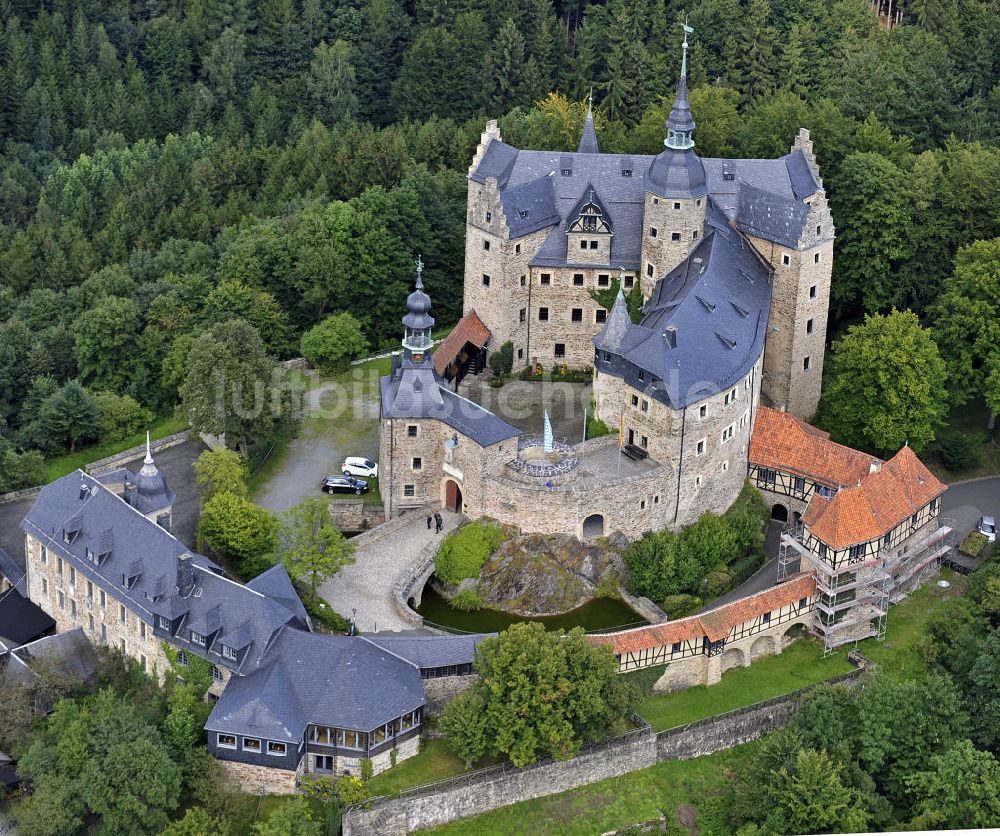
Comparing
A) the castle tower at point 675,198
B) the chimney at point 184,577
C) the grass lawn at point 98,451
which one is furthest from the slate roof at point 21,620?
the castle tower at point 675,198

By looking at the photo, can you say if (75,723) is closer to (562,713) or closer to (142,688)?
(142,688)

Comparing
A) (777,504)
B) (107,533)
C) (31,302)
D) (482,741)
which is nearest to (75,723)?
(107,533)

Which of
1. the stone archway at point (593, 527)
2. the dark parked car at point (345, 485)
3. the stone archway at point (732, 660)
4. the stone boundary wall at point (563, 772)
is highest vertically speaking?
the stone archway at point (593, 527)

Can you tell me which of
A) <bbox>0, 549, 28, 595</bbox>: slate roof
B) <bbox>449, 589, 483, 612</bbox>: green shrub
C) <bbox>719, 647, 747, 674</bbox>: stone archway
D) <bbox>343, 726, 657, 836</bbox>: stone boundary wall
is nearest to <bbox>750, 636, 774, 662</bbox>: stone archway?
<bbox>719, 647, 747, 674</bbox>: stone archway

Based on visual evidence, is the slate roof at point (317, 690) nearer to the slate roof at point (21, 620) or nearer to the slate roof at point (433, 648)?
the slate roof at point (433, 648)

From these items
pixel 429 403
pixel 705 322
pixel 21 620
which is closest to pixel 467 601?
pixel 429 403

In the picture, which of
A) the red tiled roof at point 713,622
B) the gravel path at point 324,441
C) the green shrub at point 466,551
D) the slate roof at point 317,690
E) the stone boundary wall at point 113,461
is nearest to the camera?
the slate roof at point 317,690

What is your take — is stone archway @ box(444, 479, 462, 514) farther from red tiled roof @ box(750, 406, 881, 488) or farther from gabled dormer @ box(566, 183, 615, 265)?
gabled dormer @ box(566, 183, 615, 265)
